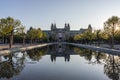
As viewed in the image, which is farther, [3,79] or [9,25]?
[9,25]

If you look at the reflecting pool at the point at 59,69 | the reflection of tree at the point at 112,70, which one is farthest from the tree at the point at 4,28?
the reflection of tree at the point at 112,70

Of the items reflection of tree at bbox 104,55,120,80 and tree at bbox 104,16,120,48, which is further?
tree at bbox 104,16,120,48

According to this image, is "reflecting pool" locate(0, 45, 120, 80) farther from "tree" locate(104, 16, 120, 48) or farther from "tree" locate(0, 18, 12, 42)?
"tree" locate(104, 16, 120, 48)

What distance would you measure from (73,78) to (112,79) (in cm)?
183

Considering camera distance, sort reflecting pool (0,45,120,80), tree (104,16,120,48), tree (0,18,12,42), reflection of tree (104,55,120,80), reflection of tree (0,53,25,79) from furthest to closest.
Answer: tree (104,16,120,48) → tree (0,18,12,42) → reflection of tree (0,53,25,79) → reflection of tree (104,55,120,80) → reflecting pool (0,45,120,80)

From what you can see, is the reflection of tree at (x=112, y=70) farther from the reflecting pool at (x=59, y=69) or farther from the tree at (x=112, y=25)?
the tree at (x=112, y=25)

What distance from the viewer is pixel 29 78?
1094 cm

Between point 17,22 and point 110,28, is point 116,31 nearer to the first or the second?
point 110,28

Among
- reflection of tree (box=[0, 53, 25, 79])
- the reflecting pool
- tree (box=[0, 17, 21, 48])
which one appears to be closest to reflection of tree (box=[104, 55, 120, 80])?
the reflecting pool

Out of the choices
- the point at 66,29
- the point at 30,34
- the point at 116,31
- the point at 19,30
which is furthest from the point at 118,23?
the point at 66,29

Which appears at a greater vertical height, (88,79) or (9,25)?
(9,25)

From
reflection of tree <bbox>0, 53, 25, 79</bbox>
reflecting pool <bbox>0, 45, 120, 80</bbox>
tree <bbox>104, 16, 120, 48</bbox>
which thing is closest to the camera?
reflecting pool <bbox>0, 45, 120, 80</bbox>

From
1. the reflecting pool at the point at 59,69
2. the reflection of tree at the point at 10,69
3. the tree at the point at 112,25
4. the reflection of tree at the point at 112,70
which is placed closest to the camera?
the reflecting pool at the point at 59,69

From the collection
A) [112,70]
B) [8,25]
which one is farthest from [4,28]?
[112,70]
